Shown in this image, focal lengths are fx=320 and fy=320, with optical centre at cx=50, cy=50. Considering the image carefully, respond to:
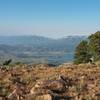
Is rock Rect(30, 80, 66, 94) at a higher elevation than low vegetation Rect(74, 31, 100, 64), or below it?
higher

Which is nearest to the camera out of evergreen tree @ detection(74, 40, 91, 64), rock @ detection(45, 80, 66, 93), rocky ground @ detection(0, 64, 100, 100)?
rocky ground @ detection(0, 64, 100, 100)

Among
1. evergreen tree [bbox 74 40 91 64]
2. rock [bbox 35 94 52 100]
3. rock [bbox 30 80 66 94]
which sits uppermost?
rock [bbox 30 80 66 94]

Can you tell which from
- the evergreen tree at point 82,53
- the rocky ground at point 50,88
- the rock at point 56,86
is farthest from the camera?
the evergreen tree at point 82,53

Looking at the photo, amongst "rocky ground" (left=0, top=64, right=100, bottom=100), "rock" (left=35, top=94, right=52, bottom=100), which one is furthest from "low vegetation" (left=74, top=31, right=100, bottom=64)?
"rock" (left=35, top=94, right=52, bottom=100)

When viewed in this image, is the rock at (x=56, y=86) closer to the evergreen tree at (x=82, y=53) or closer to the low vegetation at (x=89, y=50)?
the low vegetation at (x=89, y=50)

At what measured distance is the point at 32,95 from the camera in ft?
50.0

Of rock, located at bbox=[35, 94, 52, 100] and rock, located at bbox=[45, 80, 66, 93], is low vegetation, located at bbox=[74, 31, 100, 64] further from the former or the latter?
rock, located at bbox=[35, 94, 52, 100]

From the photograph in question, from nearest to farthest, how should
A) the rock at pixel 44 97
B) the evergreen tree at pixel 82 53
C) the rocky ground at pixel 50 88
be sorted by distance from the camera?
the rock at pixel 44 97, the rocky ground at pixel 50 88, the evergreen tree at pixel 82 53

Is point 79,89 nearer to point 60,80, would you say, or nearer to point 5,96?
point 60,80

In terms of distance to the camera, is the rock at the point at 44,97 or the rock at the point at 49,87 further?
the rock at the point at 49,87

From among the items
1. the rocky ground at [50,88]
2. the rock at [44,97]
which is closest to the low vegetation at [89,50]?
the rocky ground at [50,88]

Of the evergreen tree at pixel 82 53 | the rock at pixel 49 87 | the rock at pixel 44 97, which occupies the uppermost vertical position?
the rock at pixel 49 87

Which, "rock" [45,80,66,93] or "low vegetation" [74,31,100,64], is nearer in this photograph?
"rock" [45,80,66,93]

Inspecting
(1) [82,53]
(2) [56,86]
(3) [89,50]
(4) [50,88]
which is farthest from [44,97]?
(1) [82,53]
